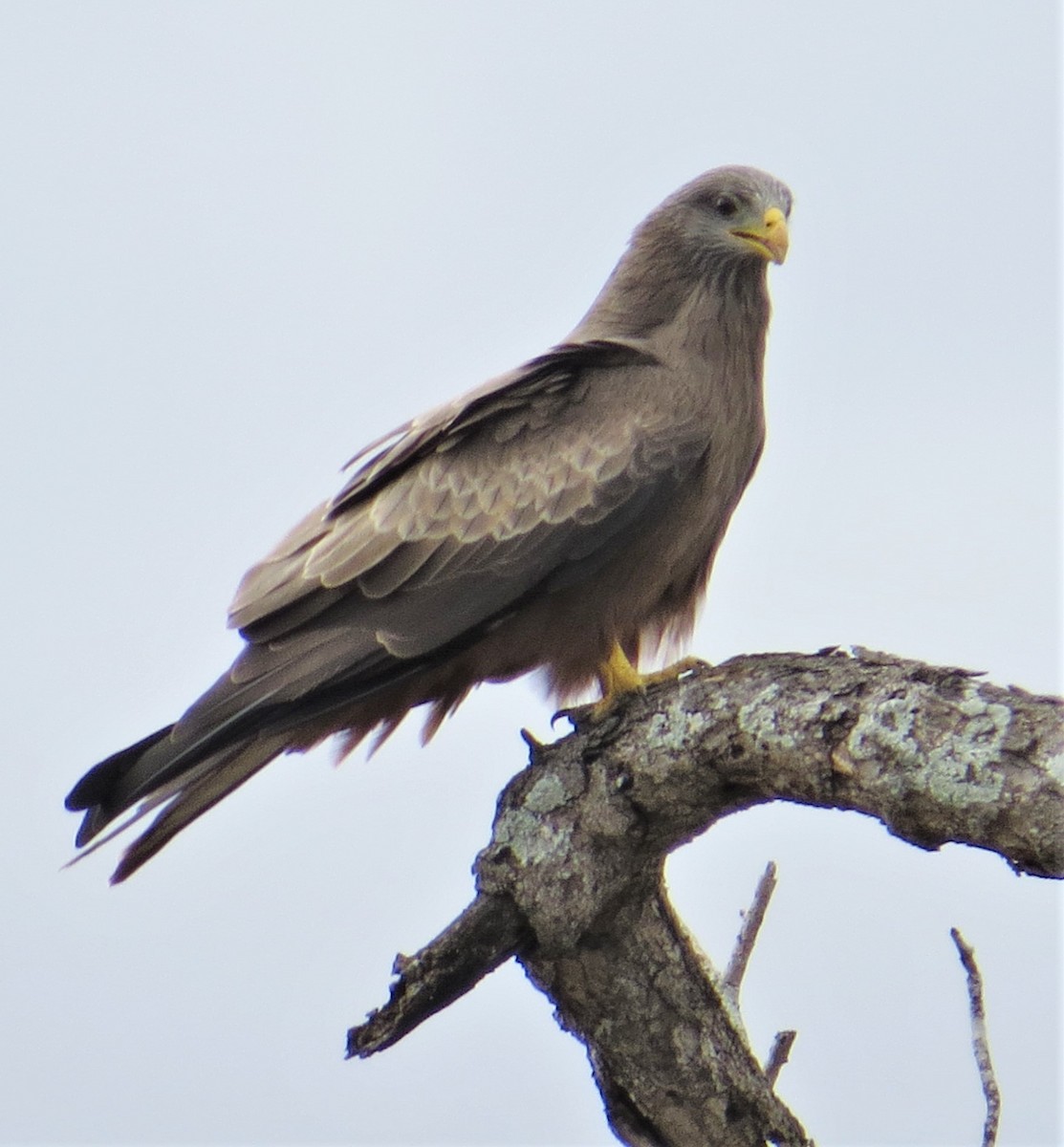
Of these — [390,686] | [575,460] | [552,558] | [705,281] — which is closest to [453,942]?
[390,686]

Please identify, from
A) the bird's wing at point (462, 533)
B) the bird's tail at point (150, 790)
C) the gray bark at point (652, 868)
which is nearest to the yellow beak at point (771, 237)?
the bird's wing at point (462, 533)

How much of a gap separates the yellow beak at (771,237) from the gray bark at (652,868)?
1.91 m

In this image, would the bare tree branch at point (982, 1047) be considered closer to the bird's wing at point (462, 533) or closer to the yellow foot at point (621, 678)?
the yellow foot at point (621, 678)

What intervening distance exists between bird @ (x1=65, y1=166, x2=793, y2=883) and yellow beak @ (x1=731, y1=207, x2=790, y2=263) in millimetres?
40

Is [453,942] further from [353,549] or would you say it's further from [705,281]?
[705,281]

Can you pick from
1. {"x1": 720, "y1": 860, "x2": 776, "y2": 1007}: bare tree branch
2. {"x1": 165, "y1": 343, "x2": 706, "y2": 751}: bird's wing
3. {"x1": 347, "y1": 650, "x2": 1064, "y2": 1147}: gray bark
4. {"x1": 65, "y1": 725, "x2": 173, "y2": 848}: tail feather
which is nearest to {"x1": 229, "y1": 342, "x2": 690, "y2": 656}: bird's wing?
{"x1": 165, "y1": 343, "x2": 706, "y2": 751}: bird's wing

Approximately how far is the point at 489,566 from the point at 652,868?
115 centimetres

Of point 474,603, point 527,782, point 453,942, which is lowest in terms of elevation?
point 453,942

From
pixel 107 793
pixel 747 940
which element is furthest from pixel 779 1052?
pixel 107 793

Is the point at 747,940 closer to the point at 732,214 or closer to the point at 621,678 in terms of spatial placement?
the point at 621,678

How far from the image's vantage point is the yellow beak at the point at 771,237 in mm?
5848

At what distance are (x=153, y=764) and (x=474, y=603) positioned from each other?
1.10m

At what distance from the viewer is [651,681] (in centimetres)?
506

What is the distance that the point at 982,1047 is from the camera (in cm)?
392
